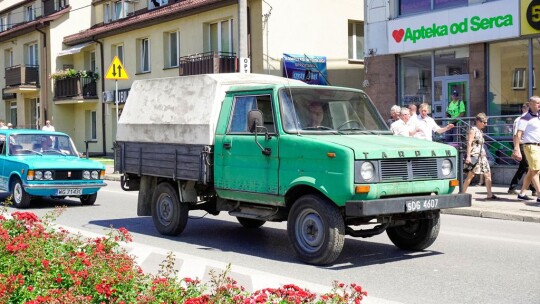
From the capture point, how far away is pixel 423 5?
21.1 metres

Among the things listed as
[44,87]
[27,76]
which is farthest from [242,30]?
[27,76]

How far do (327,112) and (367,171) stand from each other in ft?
4.58

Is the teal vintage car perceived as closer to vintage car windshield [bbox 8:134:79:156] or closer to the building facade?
vintage car windshield [bbox 8:134:79:156]

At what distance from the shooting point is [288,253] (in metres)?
9.11

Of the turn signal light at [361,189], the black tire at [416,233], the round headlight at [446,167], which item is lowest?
the black tire at [416,233]

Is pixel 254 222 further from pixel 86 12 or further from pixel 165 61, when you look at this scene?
pixel 86 12

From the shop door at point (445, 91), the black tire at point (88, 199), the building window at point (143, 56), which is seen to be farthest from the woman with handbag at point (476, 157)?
the building window at point (143, 56)

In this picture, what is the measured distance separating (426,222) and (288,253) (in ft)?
5.87

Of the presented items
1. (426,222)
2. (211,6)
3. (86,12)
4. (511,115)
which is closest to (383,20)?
(511,115)

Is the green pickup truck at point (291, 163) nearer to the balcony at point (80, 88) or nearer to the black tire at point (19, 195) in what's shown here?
the black tire at point (19, 195)

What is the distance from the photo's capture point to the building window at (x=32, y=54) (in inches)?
A: 1677

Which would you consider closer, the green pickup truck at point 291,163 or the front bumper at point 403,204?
the front bumper at point 403,204

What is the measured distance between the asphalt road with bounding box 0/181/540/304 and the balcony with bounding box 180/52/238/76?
15161 mm

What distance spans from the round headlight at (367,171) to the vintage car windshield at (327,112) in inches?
38.4
